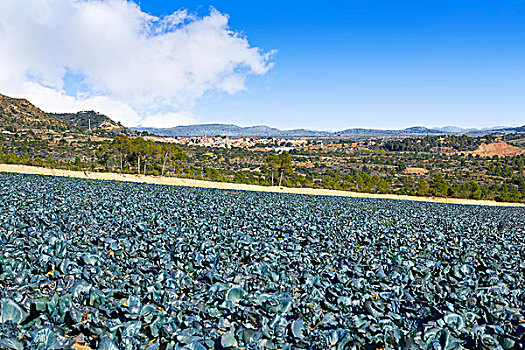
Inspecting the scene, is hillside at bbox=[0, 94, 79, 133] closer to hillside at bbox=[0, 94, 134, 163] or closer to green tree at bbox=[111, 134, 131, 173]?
hillside at bbox=[0, 94, 134, 163]

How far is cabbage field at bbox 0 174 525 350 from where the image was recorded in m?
5.13

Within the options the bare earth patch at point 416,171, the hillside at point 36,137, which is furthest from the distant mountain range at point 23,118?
the bare earth patch at point 416,171

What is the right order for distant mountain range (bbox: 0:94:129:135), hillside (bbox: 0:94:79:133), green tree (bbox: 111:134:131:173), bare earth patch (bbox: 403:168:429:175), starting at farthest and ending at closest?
distant mountain range (bbox: 0:94:129:135) → hillside (bbox: 0:94:79:133) → bare earth patch (bbox: 403:168:429:175) → green tree (bbox: 111:134:131:173)

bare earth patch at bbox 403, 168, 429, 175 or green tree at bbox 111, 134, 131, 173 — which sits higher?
green tree at bbox 111, 134, 131, 173

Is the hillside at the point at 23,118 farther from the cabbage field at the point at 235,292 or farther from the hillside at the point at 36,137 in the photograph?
the cabbage field at the point at 235,292

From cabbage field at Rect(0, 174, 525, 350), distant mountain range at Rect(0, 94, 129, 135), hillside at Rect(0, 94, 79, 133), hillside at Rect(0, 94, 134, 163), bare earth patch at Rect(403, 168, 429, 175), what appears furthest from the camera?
distant mountain range at Rect(0, 94, 129, 135)

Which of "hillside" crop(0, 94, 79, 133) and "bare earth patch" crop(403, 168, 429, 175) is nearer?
"bare earth patch" crop(403, 168, 429, 175)

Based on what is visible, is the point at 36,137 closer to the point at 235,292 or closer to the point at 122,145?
the point at 122,145

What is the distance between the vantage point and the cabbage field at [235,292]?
513 cm

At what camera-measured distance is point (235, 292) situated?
654cm

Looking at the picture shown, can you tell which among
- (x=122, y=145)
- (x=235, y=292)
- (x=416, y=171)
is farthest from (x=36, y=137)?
(x=235, y=292)

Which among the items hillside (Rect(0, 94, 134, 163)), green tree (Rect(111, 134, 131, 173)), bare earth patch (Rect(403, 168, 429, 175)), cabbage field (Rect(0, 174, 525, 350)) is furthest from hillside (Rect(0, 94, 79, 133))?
cabbage field (Rect(0, 174, 525, 350))

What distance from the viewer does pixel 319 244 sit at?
486 inches

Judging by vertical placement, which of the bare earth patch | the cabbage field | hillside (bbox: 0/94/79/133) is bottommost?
the bare earth patch
